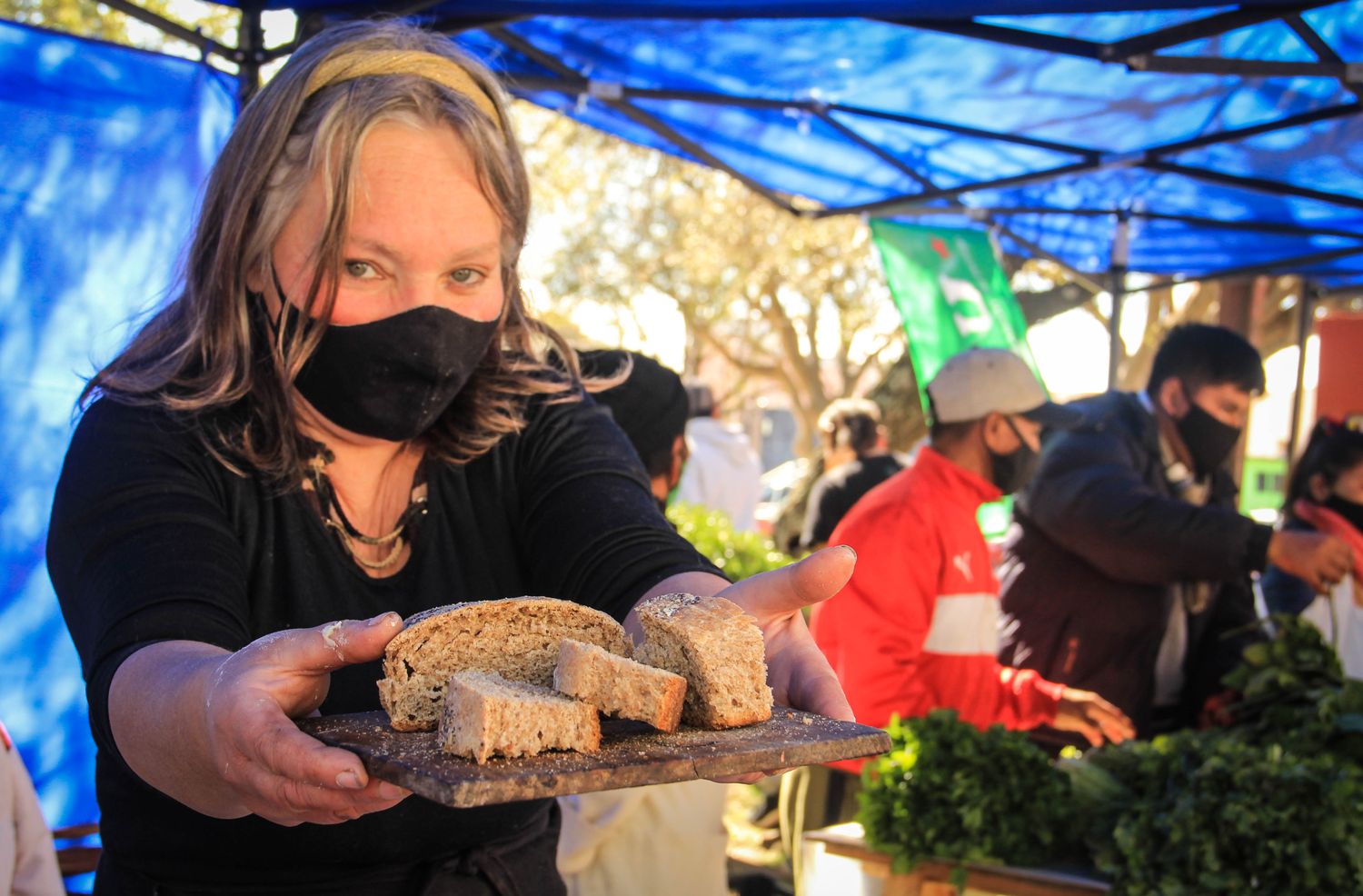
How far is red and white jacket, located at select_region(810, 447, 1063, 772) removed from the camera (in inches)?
167

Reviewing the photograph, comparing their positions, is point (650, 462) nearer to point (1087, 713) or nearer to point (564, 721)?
point (1087, 713)

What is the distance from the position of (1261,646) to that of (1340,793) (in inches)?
41.1

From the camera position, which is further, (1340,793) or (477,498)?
(1340,793)

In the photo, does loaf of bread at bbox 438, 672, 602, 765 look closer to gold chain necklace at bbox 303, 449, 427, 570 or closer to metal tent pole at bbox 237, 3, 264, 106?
gold chain necklace at bbox 303, 449, 427, 570

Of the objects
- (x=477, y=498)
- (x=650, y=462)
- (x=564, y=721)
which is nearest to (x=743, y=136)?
(x=650, y=462)

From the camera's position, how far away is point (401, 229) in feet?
6.16

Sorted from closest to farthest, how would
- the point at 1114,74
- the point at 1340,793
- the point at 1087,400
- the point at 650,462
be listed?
1. the point at 1340,793
2. the point at 650,462
3. the point at 1114,74
4. the point at 1087,400

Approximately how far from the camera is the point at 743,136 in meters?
5.72

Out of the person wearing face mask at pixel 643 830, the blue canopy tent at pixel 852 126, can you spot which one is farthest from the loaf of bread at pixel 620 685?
the person wearing face mask at pixel 643 830

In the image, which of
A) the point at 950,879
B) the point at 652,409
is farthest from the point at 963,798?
the point at 652,409

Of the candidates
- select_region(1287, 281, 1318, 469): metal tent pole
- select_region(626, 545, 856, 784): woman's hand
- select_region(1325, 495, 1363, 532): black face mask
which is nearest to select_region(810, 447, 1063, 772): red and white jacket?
select_region(626, 545, 856, 784): woman's hand

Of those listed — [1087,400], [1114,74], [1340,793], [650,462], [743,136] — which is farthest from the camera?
[743,136]

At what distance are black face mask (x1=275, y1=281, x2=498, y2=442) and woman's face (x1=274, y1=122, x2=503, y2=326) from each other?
0.08ft

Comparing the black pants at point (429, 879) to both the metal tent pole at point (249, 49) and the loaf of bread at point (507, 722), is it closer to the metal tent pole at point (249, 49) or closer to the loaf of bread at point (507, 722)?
the loaf of bread at point (507, 722)
